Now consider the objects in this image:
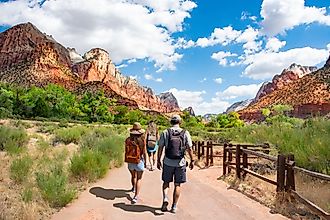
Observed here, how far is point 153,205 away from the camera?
988 cm

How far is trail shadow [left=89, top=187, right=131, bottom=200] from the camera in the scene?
1079 cm

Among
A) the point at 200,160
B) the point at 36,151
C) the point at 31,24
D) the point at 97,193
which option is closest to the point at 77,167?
the point at 97,193

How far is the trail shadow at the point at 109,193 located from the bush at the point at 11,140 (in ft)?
32.3

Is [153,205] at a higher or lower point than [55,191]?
lower

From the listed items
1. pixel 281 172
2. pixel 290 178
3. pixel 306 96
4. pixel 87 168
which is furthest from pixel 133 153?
pixel 306 96

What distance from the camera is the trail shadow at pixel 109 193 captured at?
10.8 m

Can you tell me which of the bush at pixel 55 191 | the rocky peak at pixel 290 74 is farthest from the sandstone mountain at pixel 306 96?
the rocky peak at pixel 290 74

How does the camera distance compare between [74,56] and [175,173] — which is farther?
[74,56]

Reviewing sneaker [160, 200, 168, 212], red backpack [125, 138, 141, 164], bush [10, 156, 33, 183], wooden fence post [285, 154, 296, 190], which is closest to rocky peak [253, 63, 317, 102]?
bush [10, 156, 33, 183]

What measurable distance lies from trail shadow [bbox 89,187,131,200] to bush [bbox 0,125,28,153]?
9858 millimetres

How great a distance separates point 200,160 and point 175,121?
14866 millimetres

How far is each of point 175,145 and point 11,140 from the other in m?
15.2

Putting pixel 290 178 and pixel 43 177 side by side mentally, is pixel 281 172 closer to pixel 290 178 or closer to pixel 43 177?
pixel 290 178

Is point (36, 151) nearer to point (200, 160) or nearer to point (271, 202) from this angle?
point (200, 160)
